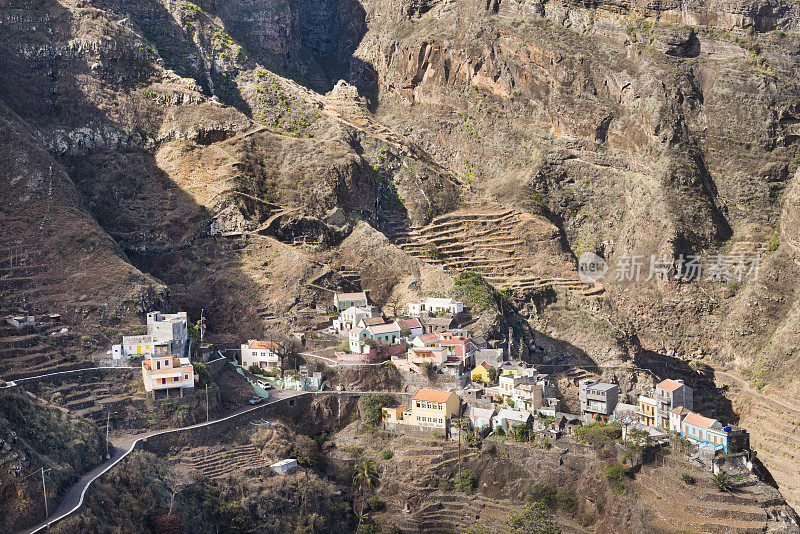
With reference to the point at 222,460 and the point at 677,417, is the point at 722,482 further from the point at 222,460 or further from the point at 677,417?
the point at 222,460

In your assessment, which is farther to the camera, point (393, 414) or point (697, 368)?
point (697, 368)

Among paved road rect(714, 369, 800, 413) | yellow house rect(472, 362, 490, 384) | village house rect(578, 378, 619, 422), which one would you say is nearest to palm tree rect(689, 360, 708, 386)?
paved road rect(714, 369, 800, 413)

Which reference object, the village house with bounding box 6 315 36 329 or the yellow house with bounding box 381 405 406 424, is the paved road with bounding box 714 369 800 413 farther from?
the village house with bounding box 6 315 36 329

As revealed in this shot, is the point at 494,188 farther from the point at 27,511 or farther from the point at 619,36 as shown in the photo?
the point at 27,511

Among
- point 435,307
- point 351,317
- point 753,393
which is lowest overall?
point 753,393

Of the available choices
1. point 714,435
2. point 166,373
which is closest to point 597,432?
point 714,435

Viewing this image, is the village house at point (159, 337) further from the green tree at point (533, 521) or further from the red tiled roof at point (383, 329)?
the green tree at point (533, 521)

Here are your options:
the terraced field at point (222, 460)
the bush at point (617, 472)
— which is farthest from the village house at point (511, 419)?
the terraced field at point (222, 460)
